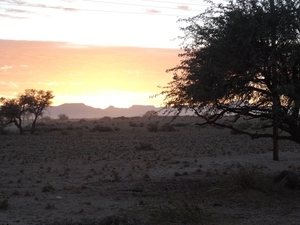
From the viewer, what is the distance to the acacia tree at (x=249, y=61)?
14.0 meters

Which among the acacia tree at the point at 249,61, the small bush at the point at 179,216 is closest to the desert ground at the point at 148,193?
the small bush at the point at 179,216

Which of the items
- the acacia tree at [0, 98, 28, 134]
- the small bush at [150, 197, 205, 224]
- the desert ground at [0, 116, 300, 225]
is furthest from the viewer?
the acacia tree at [0, 98, 28, 134]

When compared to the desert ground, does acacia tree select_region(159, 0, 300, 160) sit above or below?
above

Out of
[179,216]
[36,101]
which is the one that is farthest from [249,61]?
[36,101]

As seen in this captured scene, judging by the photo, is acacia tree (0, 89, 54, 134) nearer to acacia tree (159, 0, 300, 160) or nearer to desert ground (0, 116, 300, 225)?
desert ground (0, 116, 300, 225)

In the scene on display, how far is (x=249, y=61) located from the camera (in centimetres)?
1415

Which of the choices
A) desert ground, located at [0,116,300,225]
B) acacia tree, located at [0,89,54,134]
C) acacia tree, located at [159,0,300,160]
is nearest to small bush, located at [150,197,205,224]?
desert ground, located at [0,116,300,225]

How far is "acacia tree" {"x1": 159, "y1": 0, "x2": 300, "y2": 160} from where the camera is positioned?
45.8ft

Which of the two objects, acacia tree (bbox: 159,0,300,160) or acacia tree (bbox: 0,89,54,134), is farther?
acacia tree (bbox: 0,89,54,134)

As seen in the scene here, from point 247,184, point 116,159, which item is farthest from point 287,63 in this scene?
point 116,159

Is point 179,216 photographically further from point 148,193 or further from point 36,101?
point 36,101

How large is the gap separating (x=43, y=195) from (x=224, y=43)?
819cm

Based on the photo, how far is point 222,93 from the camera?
14734 mm

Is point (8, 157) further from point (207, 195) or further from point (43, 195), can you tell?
point (207, 195)
